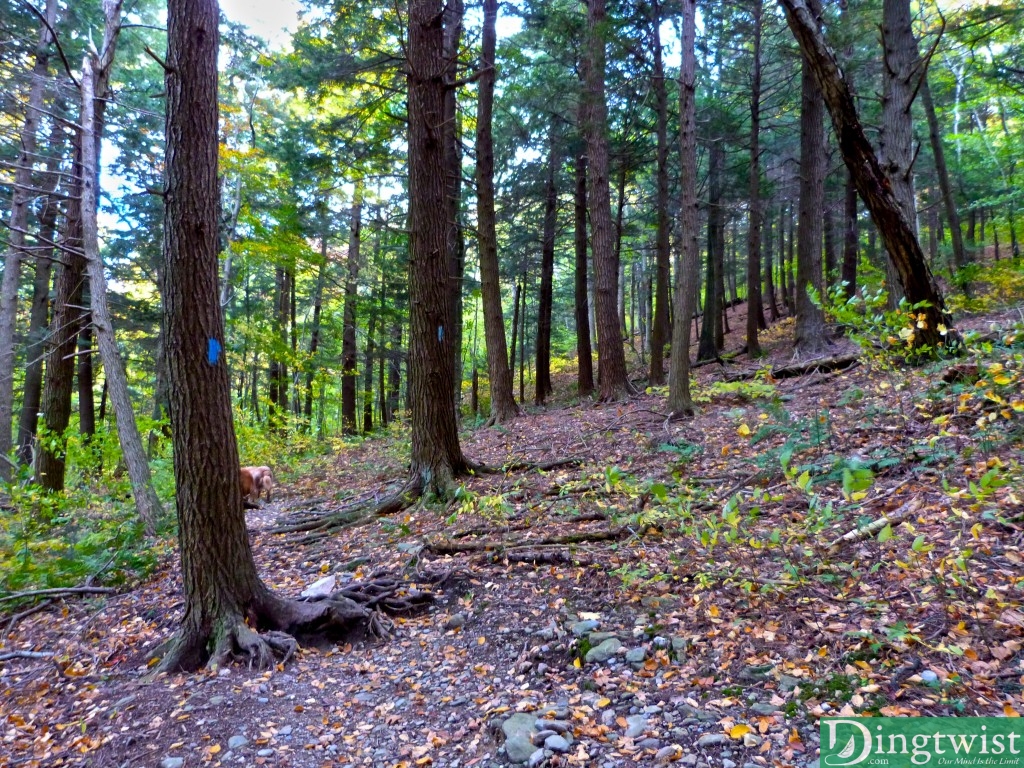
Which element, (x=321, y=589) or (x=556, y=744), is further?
(x=321, y=589)

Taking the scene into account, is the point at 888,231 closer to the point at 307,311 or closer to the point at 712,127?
the point at 712,127

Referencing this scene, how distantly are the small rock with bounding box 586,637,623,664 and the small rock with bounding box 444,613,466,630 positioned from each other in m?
1.14

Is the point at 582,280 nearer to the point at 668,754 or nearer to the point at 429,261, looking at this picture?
the point at 429,261

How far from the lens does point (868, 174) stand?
5961 millimetres

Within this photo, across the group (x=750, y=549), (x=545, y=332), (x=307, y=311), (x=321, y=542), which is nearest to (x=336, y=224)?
(x=545, y=332)

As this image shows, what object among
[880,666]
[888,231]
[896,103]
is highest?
[896,103]

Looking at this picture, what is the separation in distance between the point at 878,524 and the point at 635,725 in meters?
2.16

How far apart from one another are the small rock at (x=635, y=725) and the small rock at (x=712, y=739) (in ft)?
0.89

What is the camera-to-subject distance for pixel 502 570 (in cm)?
472

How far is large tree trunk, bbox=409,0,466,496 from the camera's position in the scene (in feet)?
21.6

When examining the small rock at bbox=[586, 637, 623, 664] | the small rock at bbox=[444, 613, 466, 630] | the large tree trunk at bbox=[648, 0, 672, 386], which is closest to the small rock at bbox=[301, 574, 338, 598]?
the small rock at bbox=[444, 613, 466, 630]

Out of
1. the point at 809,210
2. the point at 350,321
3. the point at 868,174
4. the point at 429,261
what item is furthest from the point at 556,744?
the point at 350,321

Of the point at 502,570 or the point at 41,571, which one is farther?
the point at 41,571

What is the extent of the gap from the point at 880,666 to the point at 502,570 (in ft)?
9.15
